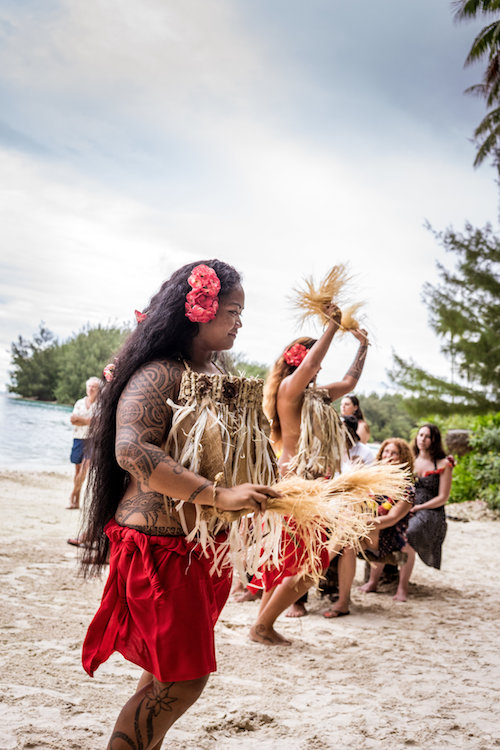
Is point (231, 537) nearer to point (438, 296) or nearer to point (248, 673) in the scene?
point (248, 673)

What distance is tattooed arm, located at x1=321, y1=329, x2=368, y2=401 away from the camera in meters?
3.50

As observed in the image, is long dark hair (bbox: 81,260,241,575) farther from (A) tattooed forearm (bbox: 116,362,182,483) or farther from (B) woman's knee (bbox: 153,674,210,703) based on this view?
(B) woman's knee (bbox: 153,674,210,703)

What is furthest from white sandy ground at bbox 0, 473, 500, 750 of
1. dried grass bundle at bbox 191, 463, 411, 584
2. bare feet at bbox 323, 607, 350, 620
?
dried grass bundle at bbox 191, 463, 411, 584

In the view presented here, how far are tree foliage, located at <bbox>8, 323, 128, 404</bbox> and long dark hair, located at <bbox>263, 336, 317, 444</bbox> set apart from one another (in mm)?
44852

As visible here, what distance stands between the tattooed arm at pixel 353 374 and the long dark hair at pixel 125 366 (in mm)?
1584

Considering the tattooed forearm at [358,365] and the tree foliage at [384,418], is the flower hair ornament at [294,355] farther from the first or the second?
the tree foliage at [384,418]

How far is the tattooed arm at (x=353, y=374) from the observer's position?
11.5 ft

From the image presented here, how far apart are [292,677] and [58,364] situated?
4972cm

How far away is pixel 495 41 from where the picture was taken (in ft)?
53.0

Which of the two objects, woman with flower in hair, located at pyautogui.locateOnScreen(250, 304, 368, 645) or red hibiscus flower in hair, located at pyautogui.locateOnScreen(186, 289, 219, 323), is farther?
woman with flower in hair, located at pyautogui.locateOnScreen(250, 304, 368, 645)

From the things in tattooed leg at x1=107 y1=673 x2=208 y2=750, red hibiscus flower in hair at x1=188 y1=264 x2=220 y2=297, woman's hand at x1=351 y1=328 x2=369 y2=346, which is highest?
woman's hand at x1=351 y1=328 x2=369 y2=346

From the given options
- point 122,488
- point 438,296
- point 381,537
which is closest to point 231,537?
point 122,488

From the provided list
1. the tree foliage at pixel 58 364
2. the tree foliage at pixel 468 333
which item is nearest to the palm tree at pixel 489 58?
the tree foliage at pixel 468 333

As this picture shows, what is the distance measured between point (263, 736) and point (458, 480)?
31.2ft
